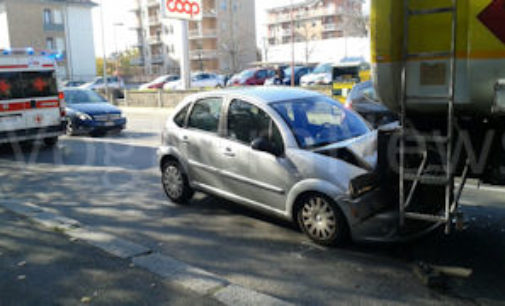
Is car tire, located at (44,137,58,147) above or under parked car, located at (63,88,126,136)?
under

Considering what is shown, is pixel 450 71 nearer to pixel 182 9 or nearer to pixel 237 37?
pixel 182 9

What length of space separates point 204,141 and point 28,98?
26.7 feet

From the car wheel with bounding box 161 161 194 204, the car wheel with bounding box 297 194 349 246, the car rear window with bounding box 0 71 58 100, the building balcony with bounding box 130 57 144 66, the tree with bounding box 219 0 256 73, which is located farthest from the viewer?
the building balcony with bounding box 130 57 144 66

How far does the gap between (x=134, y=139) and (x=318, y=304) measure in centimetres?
1142

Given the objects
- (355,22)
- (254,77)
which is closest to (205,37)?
(355,22)

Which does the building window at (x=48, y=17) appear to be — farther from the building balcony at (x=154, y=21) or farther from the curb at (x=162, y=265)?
the curb at (x=162, y=265)

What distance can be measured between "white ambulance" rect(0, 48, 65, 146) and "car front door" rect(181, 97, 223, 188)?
24.7 ft

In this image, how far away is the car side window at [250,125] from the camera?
549 cm

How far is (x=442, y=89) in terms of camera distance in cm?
396

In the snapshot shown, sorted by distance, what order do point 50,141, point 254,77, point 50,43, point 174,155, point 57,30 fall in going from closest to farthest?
point 174,155, point 50,141, point 254,77, point 50,43, point 57,30

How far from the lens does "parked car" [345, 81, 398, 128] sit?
10.5 m

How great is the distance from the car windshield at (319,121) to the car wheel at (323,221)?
65 cm

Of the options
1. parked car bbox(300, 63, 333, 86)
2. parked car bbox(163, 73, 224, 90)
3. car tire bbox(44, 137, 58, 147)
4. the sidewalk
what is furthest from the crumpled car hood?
parked car bbox(163, 73, 224, 90)

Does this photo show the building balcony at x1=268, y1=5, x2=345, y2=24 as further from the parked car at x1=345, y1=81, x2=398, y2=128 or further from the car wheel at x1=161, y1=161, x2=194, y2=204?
the car wheel at x1=161, y1=161, x2=194, y2=204
